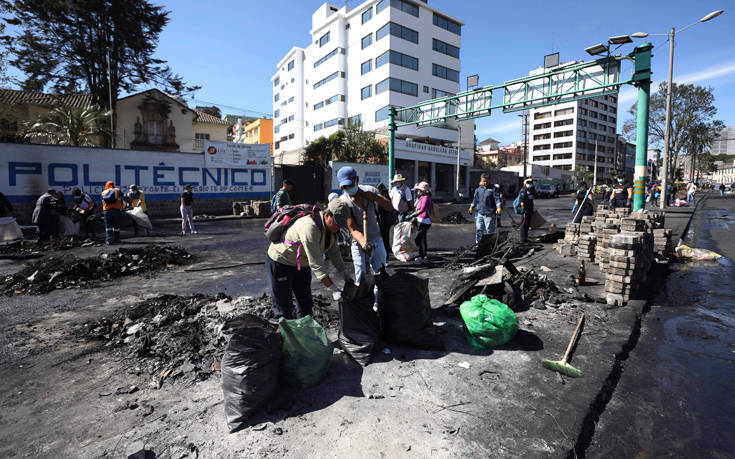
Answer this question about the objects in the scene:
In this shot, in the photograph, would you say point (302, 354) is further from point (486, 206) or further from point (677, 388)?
point (486, 206)

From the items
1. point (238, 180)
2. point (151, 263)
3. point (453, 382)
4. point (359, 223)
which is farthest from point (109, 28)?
point (453, 382)

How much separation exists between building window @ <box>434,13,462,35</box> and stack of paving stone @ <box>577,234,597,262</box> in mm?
41683

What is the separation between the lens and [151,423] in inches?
99.2

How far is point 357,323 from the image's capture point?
3223 millimetres

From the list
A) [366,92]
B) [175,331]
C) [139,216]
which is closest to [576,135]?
[366,92]

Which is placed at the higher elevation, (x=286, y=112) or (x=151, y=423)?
(x=286, y=112)

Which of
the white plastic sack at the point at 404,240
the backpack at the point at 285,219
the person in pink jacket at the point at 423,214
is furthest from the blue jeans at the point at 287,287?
the person in pink jacket at the point at 423,214

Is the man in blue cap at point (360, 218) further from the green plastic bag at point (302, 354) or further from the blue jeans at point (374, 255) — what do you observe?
the green plastic bag at point (302, 354)

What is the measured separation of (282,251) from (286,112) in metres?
61.3

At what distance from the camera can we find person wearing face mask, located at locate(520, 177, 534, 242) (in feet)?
30.2

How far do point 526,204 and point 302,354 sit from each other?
8.23 m

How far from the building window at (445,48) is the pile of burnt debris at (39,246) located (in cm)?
4042

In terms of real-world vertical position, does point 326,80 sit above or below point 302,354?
above

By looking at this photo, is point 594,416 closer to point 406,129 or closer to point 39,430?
point 39,430
